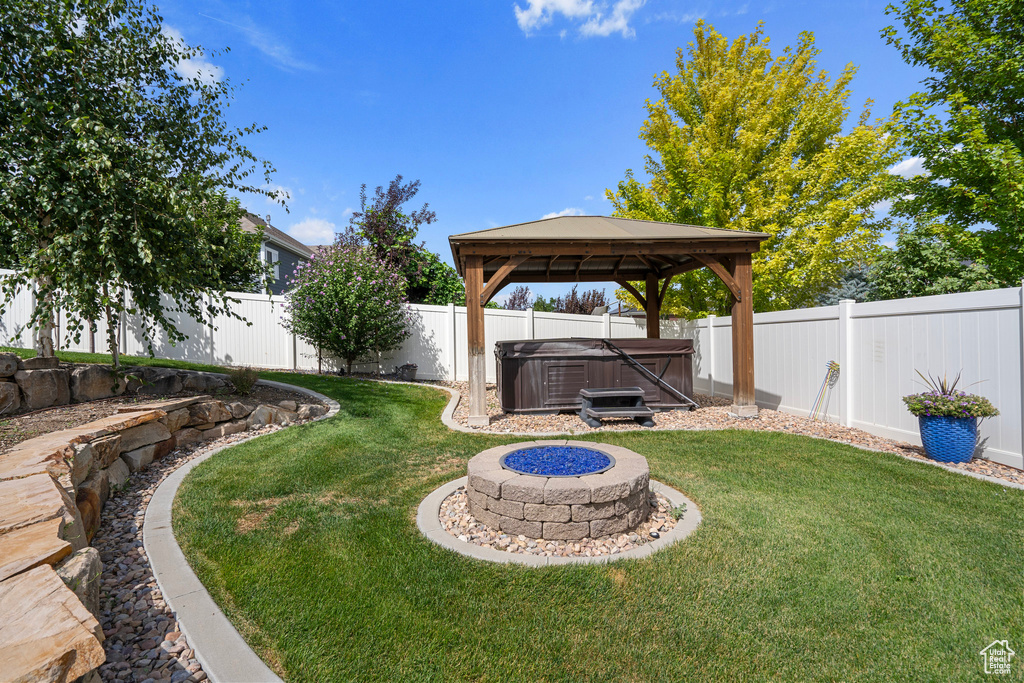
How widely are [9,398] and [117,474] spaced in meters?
2.30

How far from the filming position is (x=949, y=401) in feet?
15.0

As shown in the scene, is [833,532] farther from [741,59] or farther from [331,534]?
[741,59]

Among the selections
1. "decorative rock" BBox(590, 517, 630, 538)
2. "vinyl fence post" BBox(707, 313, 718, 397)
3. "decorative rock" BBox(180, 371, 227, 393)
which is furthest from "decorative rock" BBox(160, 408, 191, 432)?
"vinyl fence post" BBox(707, 313, 718, 397)

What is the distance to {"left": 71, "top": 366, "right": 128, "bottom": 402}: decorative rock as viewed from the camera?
562 cm

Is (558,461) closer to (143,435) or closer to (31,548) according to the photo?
(31,548)

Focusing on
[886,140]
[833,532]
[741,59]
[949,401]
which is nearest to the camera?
[833,532]

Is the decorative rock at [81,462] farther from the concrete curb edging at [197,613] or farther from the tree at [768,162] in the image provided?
the tree at [768,162]

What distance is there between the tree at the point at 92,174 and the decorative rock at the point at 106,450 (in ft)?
4.40

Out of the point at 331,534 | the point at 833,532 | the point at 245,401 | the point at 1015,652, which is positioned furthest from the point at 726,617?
the point at 245,401

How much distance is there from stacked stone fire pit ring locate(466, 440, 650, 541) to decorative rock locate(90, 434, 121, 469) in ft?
10.7

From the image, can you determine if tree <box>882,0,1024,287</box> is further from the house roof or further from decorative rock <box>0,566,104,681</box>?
the house roof

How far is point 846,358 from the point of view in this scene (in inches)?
248

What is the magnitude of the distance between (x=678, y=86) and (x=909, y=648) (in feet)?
39.4

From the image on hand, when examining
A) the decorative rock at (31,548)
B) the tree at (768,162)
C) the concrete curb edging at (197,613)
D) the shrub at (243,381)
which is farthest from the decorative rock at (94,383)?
the tree at (768,162)
